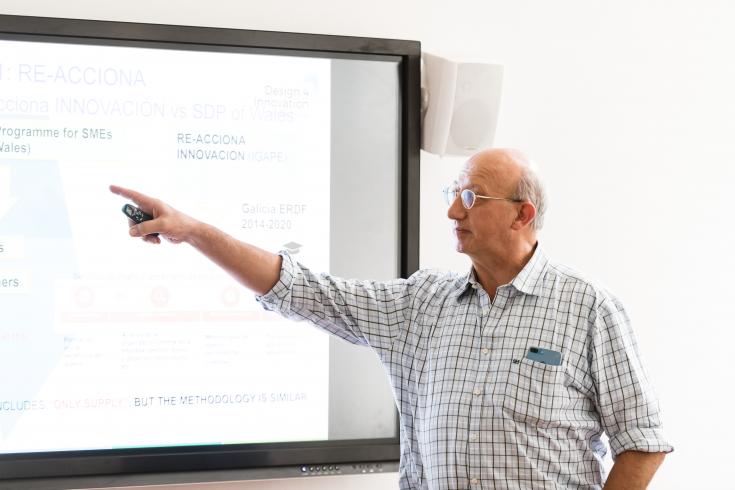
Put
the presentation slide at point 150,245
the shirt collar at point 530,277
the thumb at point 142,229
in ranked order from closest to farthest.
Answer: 1. the thumb at point 142,229
2. the shirt collar at point 530,277
3. the presentation slide at point 150,245

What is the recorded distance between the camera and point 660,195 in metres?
3.24

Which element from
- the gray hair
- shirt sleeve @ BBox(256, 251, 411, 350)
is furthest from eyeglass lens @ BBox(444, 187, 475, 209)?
shirt sleeve @ BBox(256, 251, 411, 350)

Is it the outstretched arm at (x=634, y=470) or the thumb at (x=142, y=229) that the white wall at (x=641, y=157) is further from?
the thumb at (x=142, y=229)

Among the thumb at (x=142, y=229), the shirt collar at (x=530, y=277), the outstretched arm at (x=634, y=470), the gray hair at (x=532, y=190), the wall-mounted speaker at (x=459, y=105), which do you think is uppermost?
the wall-mounted speaker at (x=459, y=105)

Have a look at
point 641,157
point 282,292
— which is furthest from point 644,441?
point 641,157

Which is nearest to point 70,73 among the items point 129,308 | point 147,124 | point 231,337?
point 147,124

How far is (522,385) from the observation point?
2.02 meters

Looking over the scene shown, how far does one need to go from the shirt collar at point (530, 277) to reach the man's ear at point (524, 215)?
87 mm

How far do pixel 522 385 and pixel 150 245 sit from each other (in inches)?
51.0

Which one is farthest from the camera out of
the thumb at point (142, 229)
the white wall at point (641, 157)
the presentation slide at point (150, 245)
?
the white wall at point (641, 157)

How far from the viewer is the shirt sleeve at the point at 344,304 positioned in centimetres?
218

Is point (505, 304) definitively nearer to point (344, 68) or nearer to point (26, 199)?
point (344, 68)

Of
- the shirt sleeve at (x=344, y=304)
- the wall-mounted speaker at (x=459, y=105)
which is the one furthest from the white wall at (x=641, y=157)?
the shirt sleeve at (x=344, y=304)

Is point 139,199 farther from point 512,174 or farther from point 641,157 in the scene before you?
point 641,157
